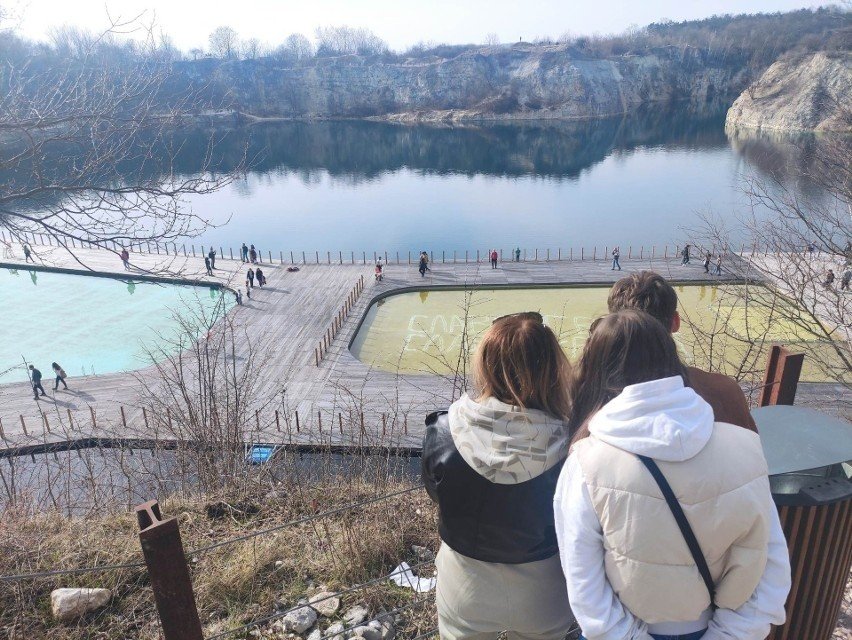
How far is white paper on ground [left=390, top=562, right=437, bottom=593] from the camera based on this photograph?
12.5 ft

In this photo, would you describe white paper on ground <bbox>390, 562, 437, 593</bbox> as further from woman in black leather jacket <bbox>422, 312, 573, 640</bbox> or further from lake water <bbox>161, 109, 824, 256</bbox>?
lake water <bbox>161, 109, 824, 256</bbox>

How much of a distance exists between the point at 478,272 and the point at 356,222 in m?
16.4

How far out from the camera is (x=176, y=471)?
26.2 ft

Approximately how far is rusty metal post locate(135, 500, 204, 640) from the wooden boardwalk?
21.9ft

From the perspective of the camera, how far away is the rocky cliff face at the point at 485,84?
85312 mm

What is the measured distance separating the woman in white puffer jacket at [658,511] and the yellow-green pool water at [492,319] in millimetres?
14129

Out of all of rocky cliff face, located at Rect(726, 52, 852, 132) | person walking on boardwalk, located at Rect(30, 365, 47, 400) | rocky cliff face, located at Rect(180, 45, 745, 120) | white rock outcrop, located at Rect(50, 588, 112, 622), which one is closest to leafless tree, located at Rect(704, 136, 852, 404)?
white rock outcrop, located at Rect(50, 588, 112, 622)

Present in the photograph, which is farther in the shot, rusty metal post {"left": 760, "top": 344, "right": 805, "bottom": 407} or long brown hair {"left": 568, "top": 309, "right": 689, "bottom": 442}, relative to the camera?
rusty metal post {"left": 760, "top": 344, "right": 805, "bottom": 407}

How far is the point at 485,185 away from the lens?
1882 inches

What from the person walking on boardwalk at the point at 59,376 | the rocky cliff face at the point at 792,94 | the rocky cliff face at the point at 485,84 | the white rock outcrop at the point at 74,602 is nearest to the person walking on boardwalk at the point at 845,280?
the white rock outcrop at the point at 74,602

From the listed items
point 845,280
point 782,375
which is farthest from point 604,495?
point 845,280

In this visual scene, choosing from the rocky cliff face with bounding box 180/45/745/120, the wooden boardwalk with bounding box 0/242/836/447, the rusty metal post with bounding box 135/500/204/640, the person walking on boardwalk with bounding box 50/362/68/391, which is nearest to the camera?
the rusty metal post with bounding box 135/500/204/640

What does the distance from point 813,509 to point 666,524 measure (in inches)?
46.7

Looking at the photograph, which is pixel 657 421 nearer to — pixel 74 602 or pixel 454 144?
pixel 74 602
